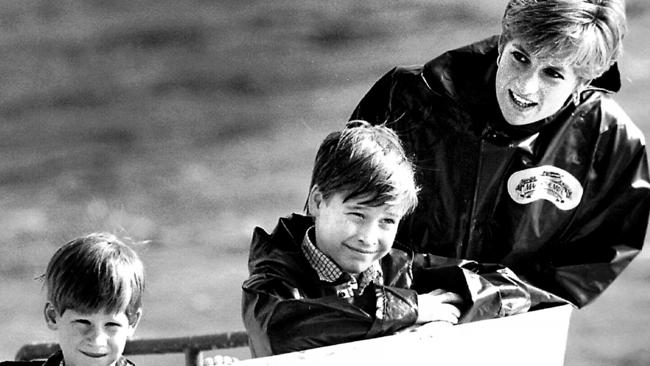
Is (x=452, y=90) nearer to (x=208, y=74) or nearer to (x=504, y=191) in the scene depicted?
(x=504, y=191)

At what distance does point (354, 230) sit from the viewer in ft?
4.41

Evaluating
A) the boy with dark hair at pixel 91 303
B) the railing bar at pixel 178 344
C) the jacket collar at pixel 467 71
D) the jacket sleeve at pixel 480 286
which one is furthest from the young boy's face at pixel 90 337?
the jacket collar at pixel 467 71

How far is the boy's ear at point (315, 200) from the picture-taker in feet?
4.54

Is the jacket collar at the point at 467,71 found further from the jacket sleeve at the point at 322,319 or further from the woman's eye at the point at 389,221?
the jacket sleeve at the point at 322,319

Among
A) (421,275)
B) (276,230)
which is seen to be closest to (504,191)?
(421,275)

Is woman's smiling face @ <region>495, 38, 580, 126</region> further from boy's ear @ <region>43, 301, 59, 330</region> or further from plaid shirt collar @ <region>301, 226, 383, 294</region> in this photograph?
boy's ear @ <region>43, 301, 59, 330</region>

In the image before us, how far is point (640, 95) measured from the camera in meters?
3.89

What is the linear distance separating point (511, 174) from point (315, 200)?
416 millimetres

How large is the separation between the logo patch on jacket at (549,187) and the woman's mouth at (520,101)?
0.41ft

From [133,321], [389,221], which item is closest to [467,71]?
[389,221]

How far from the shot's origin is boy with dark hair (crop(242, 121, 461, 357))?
1.29 m

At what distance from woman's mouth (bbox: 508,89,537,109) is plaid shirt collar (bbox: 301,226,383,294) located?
0.36 meters

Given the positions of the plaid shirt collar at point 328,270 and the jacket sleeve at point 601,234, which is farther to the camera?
the jacket sleeve at point 601,234

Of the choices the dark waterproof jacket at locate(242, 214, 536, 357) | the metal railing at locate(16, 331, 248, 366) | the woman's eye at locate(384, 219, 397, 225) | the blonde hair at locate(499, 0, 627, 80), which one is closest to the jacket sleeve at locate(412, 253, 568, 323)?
the dark waterproof jacket at locate(242, 214, 536, 357)
